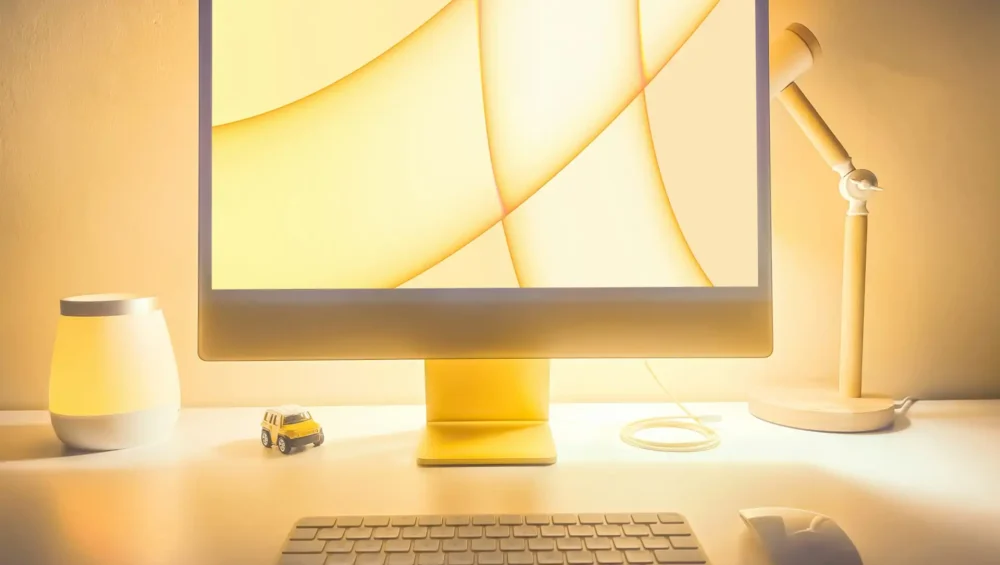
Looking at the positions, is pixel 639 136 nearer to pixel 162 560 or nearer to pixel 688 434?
pixel 688 434

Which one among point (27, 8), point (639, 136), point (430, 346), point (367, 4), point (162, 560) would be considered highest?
point (27, 8)

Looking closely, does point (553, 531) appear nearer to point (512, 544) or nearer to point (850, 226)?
point (512, 544)

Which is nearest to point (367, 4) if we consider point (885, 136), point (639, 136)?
point (639, 136)

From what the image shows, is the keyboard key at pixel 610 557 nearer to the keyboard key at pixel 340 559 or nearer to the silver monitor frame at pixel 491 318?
the keyboard key at pixel 340 559

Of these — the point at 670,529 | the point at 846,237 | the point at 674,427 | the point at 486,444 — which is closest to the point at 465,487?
the point at 486,444

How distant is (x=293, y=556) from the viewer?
1.33ft

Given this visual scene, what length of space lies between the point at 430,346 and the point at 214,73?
33 centimetres

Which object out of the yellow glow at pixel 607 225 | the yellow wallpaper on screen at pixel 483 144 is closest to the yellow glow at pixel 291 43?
the yellow wallpaper on screen at pixel 483 144

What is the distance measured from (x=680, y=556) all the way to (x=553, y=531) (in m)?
0.08

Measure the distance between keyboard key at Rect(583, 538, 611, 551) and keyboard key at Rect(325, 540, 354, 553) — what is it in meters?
0.14

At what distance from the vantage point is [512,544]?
427 mm

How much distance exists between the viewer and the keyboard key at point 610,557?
400mm

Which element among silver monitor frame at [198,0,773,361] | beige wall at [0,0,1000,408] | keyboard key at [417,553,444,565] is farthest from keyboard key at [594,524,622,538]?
beige wall at [0,0,1000,408]

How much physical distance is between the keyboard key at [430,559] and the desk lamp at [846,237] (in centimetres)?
51
